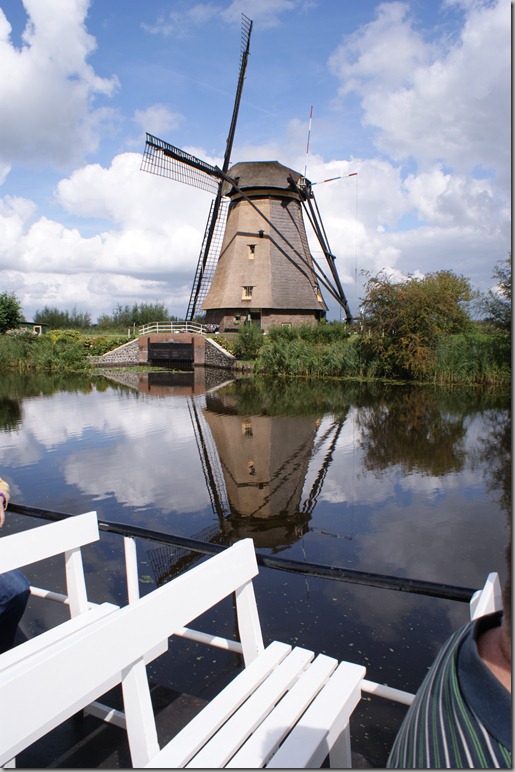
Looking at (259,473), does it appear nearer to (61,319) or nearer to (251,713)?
(251,713)

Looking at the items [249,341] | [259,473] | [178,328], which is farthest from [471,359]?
[178,328]

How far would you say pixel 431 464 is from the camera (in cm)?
757

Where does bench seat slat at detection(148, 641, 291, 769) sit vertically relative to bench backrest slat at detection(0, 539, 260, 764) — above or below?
below

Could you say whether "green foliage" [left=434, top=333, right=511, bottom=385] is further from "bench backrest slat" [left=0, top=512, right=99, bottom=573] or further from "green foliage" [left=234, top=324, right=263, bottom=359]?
"bench backrest slat" [left=0, top=512, right=99, bottom=573]

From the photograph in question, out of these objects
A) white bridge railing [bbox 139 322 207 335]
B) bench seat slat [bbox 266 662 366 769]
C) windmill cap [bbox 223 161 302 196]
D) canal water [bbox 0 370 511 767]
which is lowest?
canal water [bbox 0 370 511 767]

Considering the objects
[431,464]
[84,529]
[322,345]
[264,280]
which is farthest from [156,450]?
[264,280]

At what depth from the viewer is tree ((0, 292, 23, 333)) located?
95.6 ft

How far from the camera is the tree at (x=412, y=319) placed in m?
18.1

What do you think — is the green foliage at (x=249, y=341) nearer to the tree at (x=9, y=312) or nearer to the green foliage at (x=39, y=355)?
the green foliage at (x=39, y=355)

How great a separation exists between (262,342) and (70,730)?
2175 centimetres

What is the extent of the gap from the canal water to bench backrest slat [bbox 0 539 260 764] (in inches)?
45.6

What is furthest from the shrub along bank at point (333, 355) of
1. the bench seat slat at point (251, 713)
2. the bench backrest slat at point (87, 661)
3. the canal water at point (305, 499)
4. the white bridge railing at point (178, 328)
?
the bench backrest slat at point (87, 661)

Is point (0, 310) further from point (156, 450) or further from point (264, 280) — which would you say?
point (156, 450)

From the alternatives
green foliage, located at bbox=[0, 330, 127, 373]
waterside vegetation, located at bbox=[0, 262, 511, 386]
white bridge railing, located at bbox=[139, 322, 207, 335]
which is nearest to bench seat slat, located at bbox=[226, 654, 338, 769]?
waterside vegetation, located at bbox=[0, 262, 511, 386]
